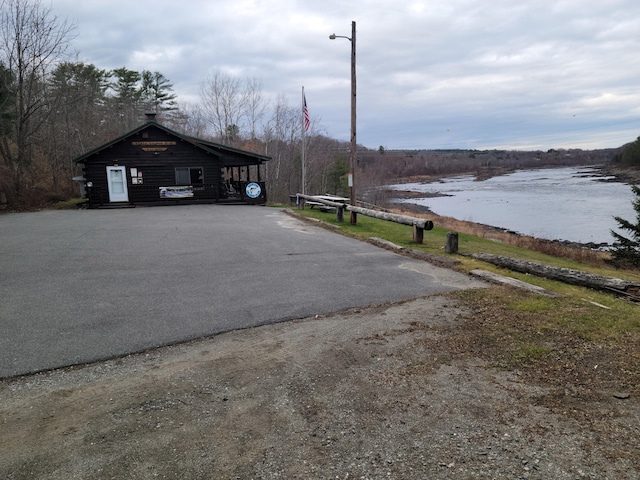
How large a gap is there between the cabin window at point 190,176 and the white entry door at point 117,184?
2.71 meters

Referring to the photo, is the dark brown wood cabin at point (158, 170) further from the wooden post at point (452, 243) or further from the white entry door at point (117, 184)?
the wooden post at point (452, 243)

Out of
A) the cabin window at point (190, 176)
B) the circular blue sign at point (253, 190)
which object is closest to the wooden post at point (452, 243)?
the circular blue sign at point (253, 190)

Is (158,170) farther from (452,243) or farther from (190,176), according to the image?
(452,243)

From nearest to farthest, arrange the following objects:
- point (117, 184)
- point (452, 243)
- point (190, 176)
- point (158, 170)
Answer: point (452, 243)
point (117, 184)
point (158, 170)
point (190, 176)

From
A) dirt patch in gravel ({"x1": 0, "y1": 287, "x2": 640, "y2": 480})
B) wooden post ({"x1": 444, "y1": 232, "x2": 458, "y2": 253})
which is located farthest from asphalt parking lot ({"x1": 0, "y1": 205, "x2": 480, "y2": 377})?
wooden post ({"x1": 444, "y1": 232, "x2": 458, "y2": 253})

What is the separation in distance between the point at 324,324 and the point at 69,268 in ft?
17.4

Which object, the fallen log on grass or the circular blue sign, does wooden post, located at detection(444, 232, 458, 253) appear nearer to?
the fallen log on grass

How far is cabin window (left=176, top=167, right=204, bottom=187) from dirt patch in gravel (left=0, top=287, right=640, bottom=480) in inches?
819

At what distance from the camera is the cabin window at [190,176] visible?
23.8 m

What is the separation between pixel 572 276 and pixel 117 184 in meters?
22.0

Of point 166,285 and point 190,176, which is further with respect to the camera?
point 190,176

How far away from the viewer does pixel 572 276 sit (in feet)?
23.1

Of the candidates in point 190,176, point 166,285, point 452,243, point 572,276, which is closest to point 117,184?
point 190,176

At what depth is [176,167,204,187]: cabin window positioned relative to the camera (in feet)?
78.2
